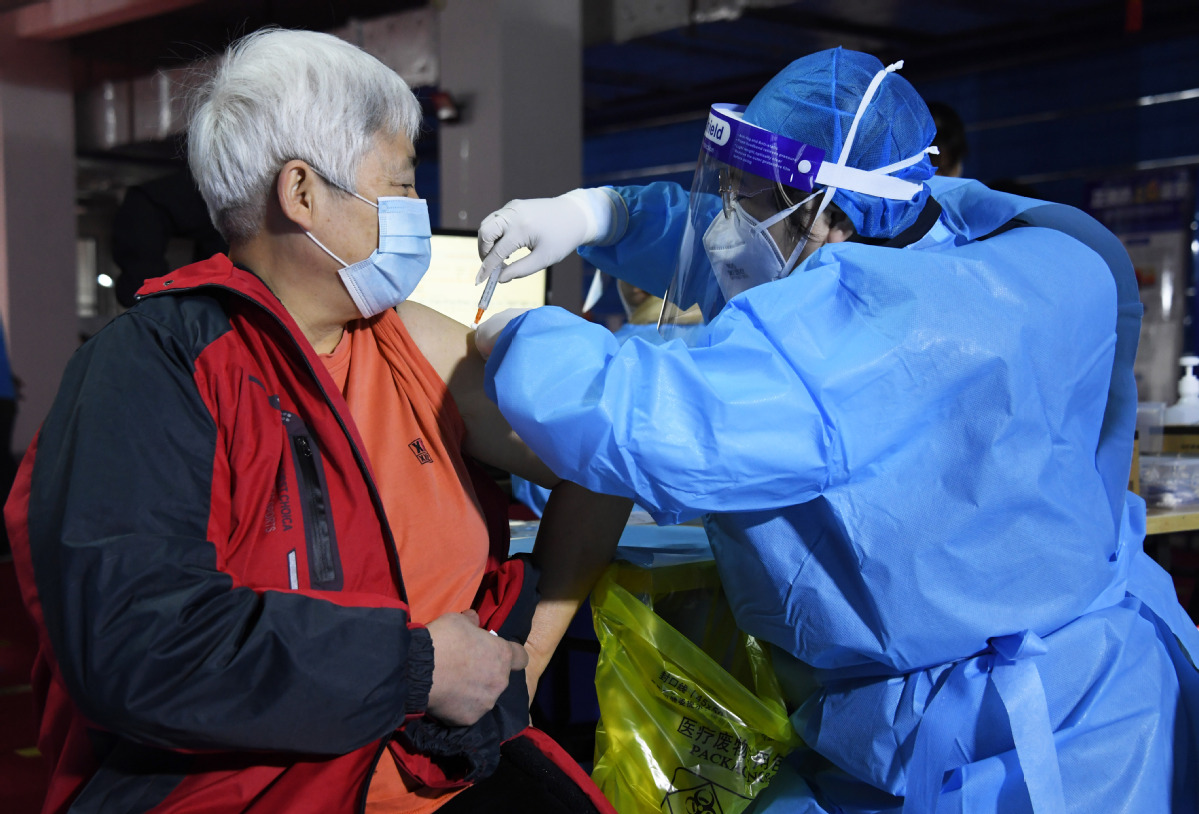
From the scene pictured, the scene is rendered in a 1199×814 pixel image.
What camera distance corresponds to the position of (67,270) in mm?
8203

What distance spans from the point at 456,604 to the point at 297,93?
697 millimetres

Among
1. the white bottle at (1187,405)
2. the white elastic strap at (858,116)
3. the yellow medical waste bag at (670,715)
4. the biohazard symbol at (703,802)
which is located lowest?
the biohazard symbol at (703,802)

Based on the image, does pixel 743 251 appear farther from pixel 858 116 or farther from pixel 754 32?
pixel 754 32

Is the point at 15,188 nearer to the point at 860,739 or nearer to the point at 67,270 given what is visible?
the point at 67,270

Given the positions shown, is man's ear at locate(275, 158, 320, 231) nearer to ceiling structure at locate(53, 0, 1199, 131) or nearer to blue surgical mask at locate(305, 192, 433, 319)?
blue surgical mask at locate(305, 192, 433, 319)

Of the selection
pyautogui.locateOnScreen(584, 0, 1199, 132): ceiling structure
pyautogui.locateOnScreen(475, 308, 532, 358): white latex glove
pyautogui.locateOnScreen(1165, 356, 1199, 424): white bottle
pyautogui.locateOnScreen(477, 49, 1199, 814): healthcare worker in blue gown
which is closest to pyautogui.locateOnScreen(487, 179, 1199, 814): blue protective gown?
Answer: pyautogui.locateOnScreen(477, 49, 1199, 814): healthcare worker in blue gown

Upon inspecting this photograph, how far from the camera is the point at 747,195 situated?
1.33m

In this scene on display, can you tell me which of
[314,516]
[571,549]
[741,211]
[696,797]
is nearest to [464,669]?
[314,516]

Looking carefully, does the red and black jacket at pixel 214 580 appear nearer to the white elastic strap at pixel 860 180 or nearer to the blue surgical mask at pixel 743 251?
the blue surgical mask at pixel 743 251

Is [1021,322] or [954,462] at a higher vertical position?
[1021,322]

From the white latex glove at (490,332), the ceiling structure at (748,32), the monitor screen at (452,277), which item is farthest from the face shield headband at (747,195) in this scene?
the ceiling structure at (748,32)

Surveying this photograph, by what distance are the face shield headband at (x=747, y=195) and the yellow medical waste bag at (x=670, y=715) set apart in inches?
16.7

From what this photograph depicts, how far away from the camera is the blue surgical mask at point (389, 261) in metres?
1.37

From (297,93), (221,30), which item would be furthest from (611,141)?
(297,93)
